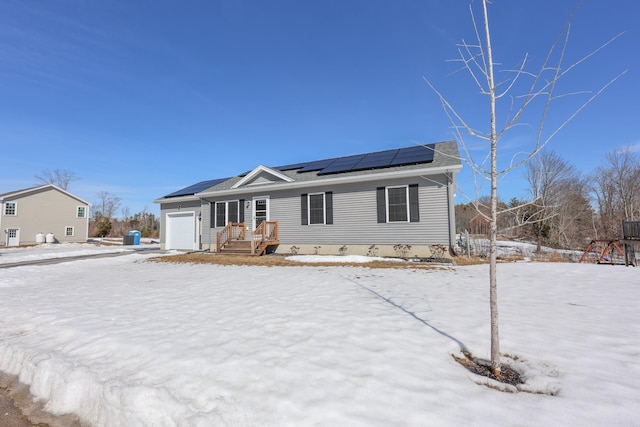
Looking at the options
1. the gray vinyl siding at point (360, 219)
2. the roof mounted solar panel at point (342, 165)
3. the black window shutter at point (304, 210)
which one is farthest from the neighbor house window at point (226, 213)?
the roof mounted solar panel at point (342, 165)

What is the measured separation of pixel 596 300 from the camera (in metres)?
5.11

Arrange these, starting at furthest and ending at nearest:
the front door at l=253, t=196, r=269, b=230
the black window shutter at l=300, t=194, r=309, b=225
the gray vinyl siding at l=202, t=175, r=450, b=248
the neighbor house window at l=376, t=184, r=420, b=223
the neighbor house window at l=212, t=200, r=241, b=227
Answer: the neighbor house window at l=212, t=200, r=241, b=227 → the front door at l=253, t=196, r=269, b=230 → the black window shutter at l=300, t=194, r=309, b=225 → the neighbor house window at l=376, t=184, r=420, b=223 → the gray vinyl siding at l=202, t=175, r=450, b=248

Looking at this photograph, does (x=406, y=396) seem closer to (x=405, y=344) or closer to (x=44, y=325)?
(x=405, y=344)

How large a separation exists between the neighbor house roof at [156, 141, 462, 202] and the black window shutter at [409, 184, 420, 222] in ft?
2.28

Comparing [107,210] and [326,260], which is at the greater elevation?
[107,210]

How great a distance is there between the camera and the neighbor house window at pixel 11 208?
919 inches

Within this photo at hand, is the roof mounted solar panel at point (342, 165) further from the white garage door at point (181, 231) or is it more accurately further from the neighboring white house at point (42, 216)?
the neighboring white house at point (42, 216)

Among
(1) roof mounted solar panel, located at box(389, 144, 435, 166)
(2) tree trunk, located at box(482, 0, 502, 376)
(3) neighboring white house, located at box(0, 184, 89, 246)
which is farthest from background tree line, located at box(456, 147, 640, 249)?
(3) neighboring white house, located at box(0, 184, 89, 246)

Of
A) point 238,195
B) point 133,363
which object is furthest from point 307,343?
point 238,195

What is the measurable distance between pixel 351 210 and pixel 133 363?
33.5ft

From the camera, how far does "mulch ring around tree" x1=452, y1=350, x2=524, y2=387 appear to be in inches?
101

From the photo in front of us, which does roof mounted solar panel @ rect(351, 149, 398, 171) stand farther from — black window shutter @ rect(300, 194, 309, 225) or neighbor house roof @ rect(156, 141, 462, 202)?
black window shutter @ rect(300, 194, 309, 225)

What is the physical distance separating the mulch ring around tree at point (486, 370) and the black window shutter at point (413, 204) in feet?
27.2

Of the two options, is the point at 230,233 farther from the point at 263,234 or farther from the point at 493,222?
the point at 493,222
